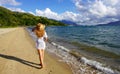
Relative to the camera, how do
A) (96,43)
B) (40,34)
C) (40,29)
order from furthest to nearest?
(96,43)
(40,34)
(40,29)

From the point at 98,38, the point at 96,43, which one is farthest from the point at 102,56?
the point at 98,38

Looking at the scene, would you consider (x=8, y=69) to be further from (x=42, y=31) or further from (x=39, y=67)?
(x=42, y=31)

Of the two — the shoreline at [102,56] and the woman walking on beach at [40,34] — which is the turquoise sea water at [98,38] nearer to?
the shoreline at [102,56]

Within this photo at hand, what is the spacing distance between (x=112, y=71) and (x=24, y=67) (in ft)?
16.0

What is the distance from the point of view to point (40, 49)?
35.1 ft

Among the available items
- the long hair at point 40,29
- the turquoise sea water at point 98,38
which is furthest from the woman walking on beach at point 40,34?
the turquoise sea water at point 98,38

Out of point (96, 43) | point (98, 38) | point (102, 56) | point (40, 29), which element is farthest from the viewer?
point (98, 38)

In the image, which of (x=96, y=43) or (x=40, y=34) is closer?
(x=40, y=34)

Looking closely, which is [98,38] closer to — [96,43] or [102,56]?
[96,43]

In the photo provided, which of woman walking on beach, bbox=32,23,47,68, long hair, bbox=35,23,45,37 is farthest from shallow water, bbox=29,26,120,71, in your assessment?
long hair, bbox=35,23,45,37

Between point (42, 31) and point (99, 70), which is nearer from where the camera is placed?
point (42, 31)

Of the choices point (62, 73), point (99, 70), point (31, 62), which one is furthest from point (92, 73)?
point (31, 62)

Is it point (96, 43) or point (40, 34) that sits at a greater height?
point (40, 34)

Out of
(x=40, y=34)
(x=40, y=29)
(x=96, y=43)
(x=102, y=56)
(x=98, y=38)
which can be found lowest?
(x=98, y=38)
